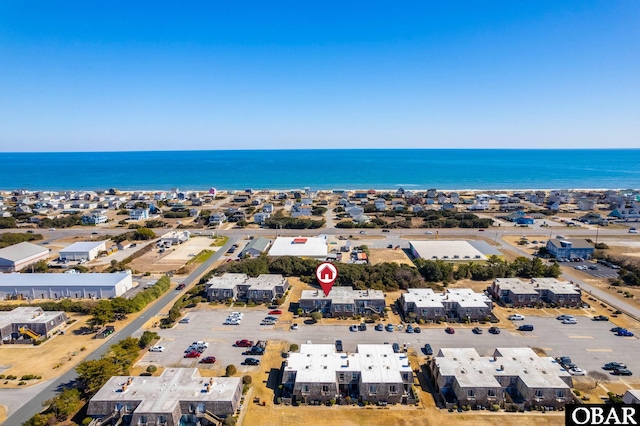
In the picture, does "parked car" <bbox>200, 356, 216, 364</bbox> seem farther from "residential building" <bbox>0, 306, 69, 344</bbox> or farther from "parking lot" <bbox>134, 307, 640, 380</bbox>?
"residential building" <bbox>0, 306, 69, 344</bbox>

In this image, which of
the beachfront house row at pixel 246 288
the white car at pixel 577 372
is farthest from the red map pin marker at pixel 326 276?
the white car at pixel 577 372

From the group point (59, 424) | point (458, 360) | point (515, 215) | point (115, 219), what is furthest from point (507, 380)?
point (115, 219)

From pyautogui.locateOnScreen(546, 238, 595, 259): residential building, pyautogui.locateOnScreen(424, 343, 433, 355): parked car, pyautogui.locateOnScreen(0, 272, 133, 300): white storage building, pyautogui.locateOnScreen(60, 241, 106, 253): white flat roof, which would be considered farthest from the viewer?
pyautogui.locateOnScreen(546, 238, 595, 259): residential building

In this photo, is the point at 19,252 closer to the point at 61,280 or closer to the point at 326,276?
the point at 61,280

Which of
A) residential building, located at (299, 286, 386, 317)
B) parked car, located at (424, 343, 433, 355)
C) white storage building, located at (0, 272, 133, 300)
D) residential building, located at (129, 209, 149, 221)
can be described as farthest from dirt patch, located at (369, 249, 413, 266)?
residential building, located at (129, 209, 149, 221)

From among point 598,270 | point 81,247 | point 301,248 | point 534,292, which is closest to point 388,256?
point 301,248

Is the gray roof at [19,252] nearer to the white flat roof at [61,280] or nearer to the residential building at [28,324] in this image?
the white flat roof at [61,280]
